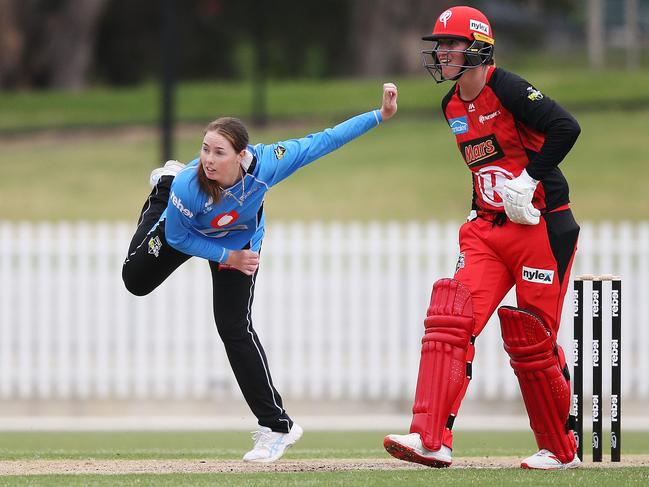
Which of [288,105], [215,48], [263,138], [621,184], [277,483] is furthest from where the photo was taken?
[215,48]

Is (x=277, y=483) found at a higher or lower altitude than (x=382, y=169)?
lower

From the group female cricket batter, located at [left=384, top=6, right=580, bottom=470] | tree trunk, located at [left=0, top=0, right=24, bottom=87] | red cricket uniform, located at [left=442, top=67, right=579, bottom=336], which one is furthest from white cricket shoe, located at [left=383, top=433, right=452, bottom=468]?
tree trunk, located at [left=0, top=0, right=24, bottom=87]

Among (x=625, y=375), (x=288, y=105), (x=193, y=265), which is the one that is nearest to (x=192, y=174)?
(x=193, y=265)

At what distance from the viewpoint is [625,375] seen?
11.2m

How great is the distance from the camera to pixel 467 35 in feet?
19.8

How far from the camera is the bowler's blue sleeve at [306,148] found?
616 cm

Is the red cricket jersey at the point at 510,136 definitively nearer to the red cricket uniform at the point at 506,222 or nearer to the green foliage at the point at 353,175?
the red cricket uniform at the point at 506,222

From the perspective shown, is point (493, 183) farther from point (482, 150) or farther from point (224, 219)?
point (224, 219)

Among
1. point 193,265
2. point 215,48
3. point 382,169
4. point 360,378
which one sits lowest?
point 360,378

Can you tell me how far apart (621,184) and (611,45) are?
22259 mm

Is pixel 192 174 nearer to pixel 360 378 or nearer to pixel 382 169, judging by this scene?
pixel 360 378

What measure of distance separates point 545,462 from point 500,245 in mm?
997

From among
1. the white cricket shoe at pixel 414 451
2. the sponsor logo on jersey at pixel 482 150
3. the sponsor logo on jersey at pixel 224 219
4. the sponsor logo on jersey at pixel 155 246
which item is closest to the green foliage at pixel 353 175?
the sponsor logo on jersey at pixel 155 246

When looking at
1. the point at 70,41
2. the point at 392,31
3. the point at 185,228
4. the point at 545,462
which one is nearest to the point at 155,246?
the point at 185,228
